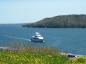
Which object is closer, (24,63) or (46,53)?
(24,63)

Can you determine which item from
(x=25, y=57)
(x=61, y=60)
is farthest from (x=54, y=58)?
(x=25, y=57)

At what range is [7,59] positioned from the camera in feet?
62.7

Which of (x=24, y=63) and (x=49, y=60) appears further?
(x=49, y=60)

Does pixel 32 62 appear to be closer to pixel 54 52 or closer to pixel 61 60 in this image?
pixel 61 60

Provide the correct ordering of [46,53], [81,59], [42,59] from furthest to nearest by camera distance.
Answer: [46,53]
[81,59]
[42,59]

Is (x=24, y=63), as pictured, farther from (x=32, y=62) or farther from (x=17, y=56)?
(x=17, y=56)

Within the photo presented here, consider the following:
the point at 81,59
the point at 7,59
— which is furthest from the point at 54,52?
the point at 7,59

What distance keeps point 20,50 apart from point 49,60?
4.61 meters

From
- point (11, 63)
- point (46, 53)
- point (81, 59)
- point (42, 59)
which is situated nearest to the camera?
point (11, 63)

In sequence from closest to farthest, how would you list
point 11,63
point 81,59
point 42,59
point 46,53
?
1. point 11,63
2. point 42,59
3. point 81,59
4. point 46,53

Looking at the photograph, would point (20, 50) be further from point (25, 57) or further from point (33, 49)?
point (25, 57)

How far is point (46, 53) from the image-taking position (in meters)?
24.3

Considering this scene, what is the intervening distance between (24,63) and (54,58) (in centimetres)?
350

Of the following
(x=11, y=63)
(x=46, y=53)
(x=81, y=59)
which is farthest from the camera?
(x=46, y=53)
